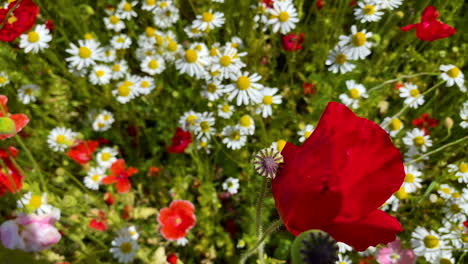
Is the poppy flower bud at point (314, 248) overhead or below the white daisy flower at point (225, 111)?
below

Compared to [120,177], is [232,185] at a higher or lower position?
lower

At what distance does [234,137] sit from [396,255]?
35.7 inches

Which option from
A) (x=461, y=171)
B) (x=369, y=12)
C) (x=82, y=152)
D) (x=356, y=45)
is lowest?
(x=461, y=171)

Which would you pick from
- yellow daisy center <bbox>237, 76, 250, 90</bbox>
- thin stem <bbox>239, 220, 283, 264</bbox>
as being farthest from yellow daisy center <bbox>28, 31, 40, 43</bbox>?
thin stem <bbox>239, 220, 283, 264</bbox>

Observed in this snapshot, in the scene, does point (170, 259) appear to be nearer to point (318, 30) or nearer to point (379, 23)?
point (318, 30)

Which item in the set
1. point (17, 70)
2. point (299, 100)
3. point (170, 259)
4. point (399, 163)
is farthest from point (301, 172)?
point (17, 70)

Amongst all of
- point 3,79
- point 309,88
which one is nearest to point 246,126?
point 309,88

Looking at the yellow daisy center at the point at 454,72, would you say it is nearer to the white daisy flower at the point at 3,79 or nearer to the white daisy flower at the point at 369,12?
the white daisy flower at the point at 369,12

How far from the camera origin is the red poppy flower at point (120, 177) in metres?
1.89

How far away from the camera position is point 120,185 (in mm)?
1898

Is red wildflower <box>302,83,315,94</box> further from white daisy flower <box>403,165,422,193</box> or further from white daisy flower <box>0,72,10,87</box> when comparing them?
white daisy flower <box>0,72,10,87</box>

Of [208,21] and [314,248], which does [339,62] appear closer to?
[208,21]

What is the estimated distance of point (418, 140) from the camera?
1.83 meters

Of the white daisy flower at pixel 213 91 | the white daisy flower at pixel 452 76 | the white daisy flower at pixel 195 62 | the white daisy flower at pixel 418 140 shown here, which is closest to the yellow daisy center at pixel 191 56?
the white daisy flower at pixel 195 62
